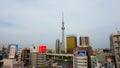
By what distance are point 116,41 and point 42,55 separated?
33.1m

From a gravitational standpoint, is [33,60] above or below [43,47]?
below

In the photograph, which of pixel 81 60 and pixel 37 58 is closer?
pixel 81 60

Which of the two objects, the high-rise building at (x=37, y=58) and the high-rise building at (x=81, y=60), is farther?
the high-rise building at (x=37, y=58)

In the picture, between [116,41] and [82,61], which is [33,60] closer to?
[82,61]

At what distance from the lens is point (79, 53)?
4653 centimetres

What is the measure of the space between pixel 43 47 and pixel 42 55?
3.82 metres

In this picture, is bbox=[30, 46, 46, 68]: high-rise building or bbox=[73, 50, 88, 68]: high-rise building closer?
bbox=[73, 50, 88, 68]: high-rise building

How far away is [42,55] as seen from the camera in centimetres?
5372

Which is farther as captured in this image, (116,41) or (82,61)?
(82,61)

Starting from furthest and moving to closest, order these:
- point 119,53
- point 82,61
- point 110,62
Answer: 1. point 82,61
2. point 110,62
3. point 119,53

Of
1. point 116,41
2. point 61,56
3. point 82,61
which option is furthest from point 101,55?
point 61,56

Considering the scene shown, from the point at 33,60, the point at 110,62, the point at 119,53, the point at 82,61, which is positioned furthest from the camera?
the point at 33,60

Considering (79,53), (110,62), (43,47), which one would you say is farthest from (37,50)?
(110,62)

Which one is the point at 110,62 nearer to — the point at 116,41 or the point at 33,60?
the point at 116,41
